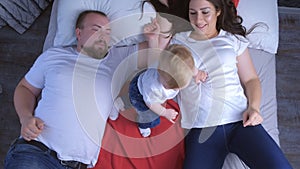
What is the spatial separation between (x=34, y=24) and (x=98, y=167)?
1.05m

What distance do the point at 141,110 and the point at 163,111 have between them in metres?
0.07

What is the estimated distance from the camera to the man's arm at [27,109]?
1.55 m

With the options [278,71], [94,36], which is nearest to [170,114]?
[94,36]

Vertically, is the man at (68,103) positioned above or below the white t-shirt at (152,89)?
below

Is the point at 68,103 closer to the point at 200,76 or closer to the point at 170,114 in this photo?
the point at 170,114

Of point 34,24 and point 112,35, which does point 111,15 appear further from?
point 34,24

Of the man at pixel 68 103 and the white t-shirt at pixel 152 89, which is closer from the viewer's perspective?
the white t-shirt at pixel 152 89

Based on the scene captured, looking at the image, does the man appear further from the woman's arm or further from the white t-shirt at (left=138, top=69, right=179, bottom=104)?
the woman's arm

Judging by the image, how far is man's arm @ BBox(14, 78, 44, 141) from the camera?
61.0 inches

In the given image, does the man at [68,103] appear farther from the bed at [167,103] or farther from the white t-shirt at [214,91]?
the white t-shirt at [214,91]

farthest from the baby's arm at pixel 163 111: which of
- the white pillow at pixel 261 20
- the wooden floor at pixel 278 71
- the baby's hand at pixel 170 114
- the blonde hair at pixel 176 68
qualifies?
the wooden floor at pixel 278 71

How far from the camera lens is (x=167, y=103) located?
5.62 ft

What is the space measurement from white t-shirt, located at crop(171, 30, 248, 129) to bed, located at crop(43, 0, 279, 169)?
0.11m

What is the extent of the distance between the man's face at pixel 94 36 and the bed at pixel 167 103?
0.14 metres
